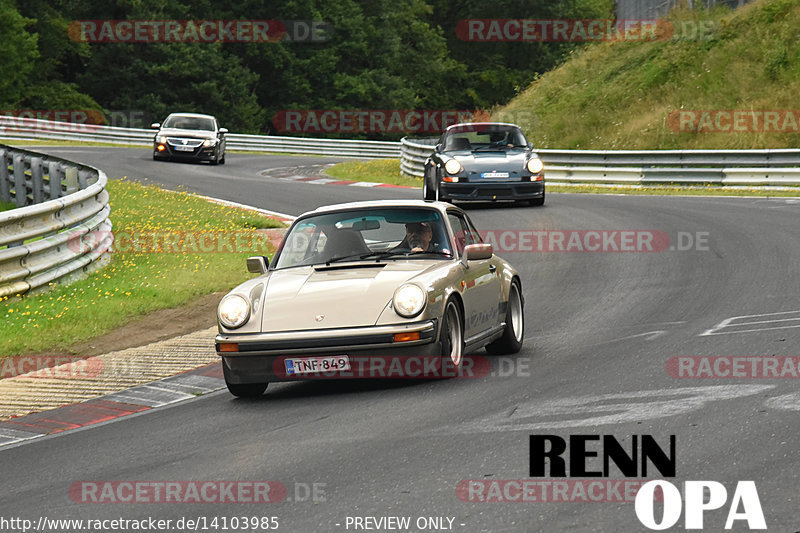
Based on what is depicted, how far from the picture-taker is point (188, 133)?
36.6 meters

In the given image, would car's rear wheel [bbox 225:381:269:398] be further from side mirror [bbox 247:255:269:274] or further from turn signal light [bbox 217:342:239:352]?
side mirror [bbox 247:255:269:274]

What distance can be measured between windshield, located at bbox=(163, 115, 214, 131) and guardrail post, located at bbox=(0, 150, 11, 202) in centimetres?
1458

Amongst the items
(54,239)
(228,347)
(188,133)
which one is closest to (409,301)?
(228,347)

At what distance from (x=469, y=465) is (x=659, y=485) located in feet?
3.26

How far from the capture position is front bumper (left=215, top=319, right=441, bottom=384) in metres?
8.34

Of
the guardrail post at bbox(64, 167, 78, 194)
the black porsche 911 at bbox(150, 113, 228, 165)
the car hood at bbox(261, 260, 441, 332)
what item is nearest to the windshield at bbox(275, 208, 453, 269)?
the car hood at bbox(261, 260, 441, 332)

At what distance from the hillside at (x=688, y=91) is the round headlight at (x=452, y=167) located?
1225cm

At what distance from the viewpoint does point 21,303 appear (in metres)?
12.3

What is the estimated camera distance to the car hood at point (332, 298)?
8469mm

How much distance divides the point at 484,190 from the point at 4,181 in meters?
8.75

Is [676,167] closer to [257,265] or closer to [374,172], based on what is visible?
[374,172]

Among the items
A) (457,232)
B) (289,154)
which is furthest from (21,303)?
(289,154)

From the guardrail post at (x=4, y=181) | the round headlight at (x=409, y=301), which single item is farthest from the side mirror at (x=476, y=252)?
the guardrail post at (x=4, y=181)

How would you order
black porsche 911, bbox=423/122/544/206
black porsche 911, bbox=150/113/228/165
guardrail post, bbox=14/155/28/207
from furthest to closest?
black porsche 911, bbox=150/113/228/165
guardrail post, bbox=14/155/28/207
black porsche 911, bbox=423/122/544/206
